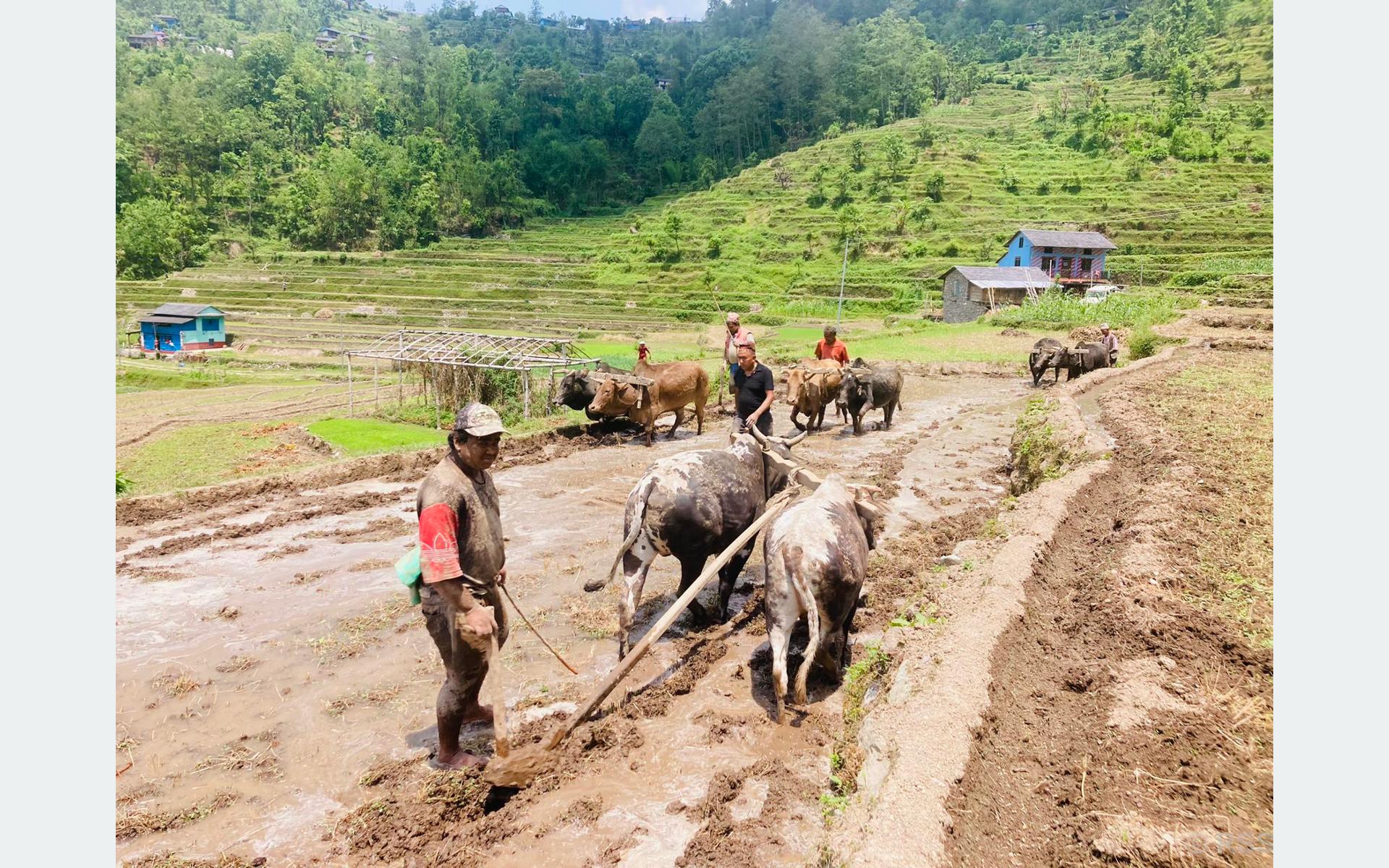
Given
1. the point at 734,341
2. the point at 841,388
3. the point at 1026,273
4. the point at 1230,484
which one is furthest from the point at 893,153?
the point at 1230,484

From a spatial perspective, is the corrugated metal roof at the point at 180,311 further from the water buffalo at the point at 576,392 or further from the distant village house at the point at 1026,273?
the distant village house at the point at 1026,273

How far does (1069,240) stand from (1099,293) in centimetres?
897

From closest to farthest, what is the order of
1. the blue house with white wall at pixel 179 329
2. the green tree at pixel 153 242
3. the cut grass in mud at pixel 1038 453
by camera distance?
the cut grass in mud at pixel 1038 453 < the blue house with white wall at pixel 179 329 < the green tree at pixel 153 242

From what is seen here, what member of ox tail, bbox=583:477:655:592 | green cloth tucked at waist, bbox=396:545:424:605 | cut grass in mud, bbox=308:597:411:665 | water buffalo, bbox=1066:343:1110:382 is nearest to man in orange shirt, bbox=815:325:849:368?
water buffalo, bbox=1066:343:1110:382

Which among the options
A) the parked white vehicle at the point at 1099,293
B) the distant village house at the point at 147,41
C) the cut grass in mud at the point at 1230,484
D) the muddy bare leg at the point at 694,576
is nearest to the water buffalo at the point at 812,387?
the cut grass in mud at the point at 1230,484

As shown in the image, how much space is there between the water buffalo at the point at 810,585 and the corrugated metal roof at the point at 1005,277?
130ft

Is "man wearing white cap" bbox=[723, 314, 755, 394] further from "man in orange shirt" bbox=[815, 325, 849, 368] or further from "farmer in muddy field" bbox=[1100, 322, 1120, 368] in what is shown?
"farmer in muddy field" bbox=[1100, 322, 1120, 368]

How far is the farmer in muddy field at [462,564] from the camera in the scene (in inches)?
169

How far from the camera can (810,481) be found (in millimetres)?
6766

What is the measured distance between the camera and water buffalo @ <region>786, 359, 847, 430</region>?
14711mm

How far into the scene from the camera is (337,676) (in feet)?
19.9

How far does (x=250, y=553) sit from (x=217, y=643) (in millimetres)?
2569

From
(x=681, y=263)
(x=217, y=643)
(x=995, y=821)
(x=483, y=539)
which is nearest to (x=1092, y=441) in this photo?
(x=995, y=821)

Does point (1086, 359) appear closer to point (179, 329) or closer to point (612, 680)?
point (612, 680)
